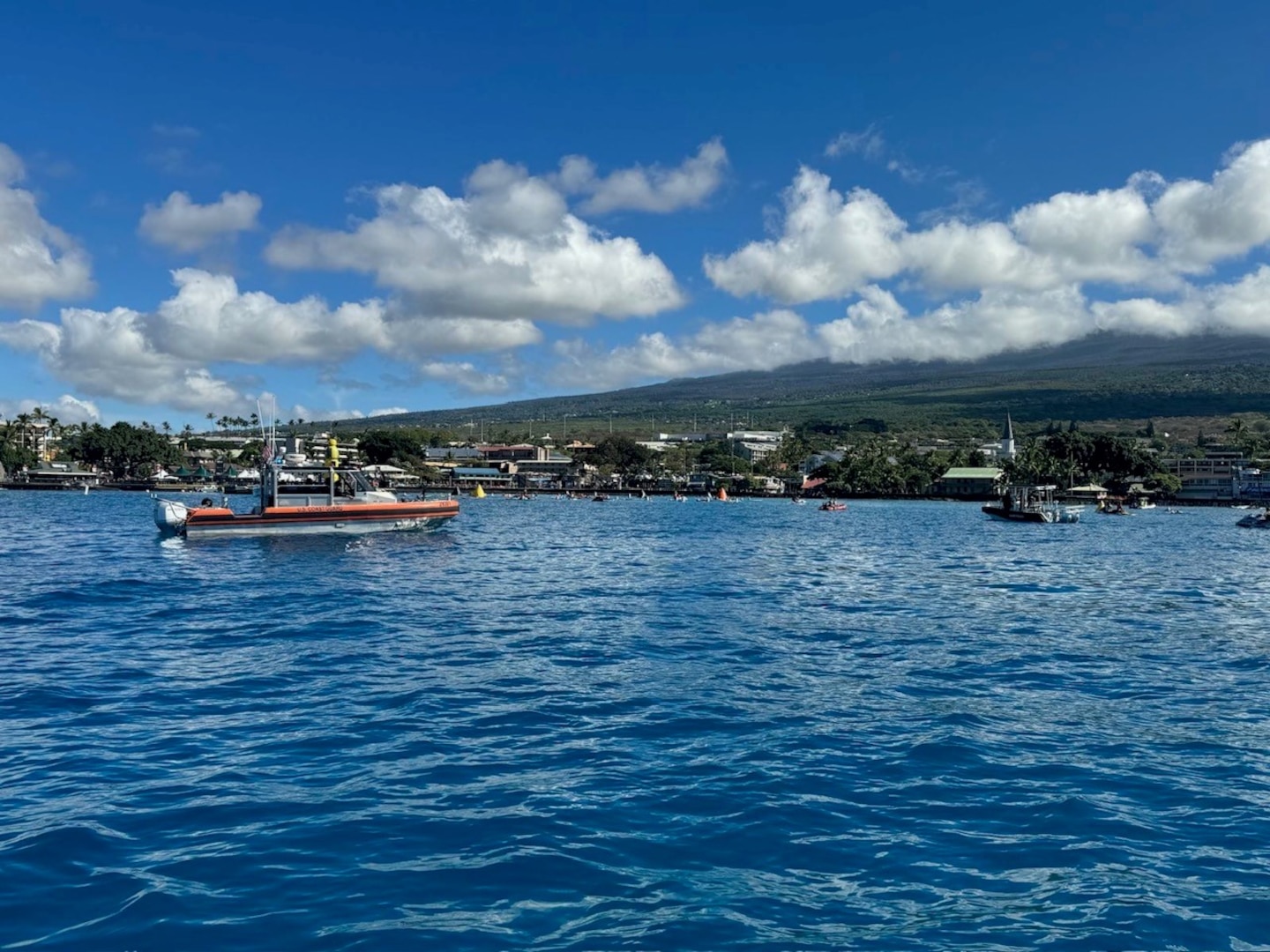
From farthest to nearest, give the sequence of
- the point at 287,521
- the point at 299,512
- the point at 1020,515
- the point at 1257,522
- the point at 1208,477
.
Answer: the point at 1208,477, the point at 1020,515, the point at 1257,522, the point at 299,512, the point at 287,521

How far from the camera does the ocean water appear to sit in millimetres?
8438

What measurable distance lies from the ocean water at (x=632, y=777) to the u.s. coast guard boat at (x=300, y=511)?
29.7m

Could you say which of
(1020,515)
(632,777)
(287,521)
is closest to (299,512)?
(287,521)

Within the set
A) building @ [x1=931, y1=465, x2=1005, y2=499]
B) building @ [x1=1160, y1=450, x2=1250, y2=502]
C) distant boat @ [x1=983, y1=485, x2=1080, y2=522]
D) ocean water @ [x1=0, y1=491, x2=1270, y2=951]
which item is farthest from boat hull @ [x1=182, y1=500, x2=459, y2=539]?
building @ [x1=1160, y1=450, x2=1250, y2=502]

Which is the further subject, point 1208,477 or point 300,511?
point 1208,477

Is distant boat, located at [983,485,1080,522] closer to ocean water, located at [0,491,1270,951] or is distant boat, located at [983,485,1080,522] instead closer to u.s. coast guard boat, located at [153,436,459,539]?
u.s. coast guard boat, located at [153,436,459,539]

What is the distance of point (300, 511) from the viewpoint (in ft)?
189

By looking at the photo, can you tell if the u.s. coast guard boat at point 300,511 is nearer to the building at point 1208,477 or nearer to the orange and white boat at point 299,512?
the orange and white boat at point 299,512

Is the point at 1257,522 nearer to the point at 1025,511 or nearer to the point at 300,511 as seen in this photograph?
the point at 1025,511

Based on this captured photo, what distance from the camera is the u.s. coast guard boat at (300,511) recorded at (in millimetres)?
57188

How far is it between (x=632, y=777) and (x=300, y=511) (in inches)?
1947

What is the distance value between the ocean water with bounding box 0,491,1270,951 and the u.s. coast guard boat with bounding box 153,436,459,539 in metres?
29.7

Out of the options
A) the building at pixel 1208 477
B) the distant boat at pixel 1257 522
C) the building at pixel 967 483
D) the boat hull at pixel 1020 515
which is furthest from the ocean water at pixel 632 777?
the building at pixel 1208 477

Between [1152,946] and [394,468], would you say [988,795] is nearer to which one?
[1152,946]
